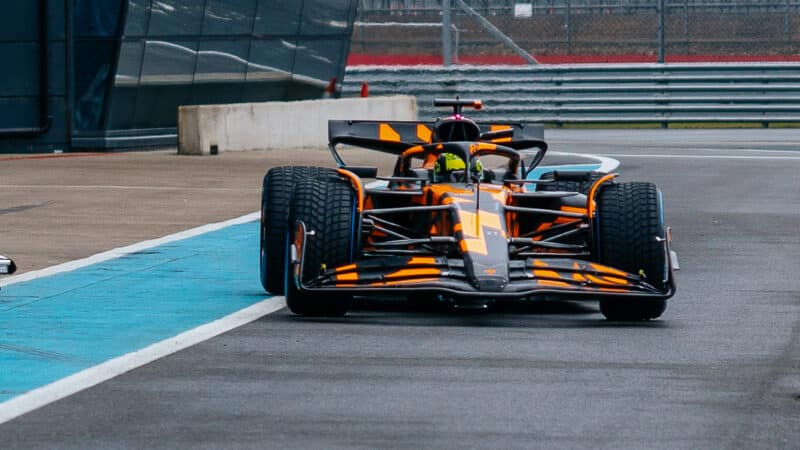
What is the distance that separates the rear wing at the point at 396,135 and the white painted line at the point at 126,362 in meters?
1.71

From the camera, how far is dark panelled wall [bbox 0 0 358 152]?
2594cm

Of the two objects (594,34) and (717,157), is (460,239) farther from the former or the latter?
(594,34)

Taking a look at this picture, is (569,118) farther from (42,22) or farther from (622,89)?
(42,22)

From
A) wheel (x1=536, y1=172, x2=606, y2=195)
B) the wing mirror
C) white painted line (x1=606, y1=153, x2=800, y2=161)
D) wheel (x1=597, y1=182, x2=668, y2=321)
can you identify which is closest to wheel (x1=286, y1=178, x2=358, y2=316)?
the wing mirror

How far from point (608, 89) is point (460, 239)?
81.7 ft

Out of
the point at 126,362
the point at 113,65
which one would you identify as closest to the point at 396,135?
the point at 126,362

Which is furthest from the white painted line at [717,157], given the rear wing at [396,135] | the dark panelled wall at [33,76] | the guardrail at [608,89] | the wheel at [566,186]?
the wheel at [566,186]

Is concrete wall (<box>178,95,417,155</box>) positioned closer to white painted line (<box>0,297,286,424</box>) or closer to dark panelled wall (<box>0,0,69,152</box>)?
dark panelled wall (<box>0,0,69,152</box>)

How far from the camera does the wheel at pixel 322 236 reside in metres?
9.92

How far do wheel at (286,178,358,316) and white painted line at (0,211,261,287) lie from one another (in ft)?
7.75

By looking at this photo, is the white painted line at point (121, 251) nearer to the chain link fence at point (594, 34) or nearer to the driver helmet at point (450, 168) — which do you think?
the driver helmet at point (450, 168)

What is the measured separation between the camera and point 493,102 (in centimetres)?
3447

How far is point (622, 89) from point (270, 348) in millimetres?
26108

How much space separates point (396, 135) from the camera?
12227 millimetres
